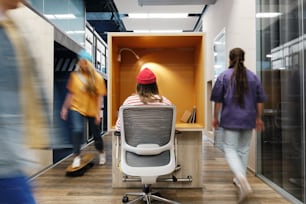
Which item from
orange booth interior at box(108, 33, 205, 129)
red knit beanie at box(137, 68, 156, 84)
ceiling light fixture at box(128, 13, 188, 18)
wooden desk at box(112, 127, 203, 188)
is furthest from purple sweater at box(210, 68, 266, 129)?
ceiling light fixture at box(128, 13, 188, 18)

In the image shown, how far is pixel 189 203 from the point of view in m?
2.54

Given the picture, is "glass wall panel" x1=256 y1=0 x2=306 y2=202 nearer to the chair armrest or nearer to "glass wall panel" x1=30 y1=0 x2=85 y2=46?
the chair armrest

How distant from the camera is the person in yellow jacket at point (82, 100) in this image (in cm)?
335

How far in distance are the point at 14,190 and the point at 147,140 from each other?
134 centimetres

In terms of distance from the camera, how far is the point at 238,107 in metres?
2.36

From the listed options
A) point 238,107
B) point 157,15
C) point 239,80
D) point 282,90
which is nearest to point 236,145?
point 238,107

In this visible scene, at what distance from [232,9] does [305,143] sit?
255cm

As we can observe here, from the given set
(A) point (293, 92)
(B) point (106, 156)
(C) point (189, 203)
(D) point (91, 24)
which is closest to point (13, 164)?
(C) point (189, 203)

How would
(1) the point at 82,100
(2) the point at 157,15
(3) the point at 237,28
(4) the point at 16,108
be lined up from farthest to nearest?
1. (2) the point at 157,15
2. (3) the point at 237,28
3. (1) the point at 82,100
4. (4) the point at 16,108

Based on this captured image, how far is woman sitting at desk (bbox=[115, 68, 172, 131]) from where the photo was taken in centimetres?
230

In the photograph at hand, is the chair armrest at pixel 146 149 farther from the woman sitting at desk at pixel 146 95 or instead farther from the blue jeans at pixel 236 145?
the blue jeans at pixel 236 145

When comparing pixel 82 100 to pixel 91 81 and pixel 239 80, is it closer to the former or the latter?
pixel 91 81

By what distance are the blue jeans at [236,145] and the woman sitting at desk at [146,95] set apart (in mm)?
571

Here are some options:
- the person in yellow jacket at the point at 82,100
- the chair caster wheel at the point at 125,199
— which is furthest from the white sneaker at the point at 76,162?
the chair caster wheel at the point at 125,199
